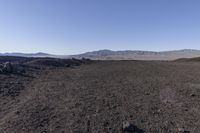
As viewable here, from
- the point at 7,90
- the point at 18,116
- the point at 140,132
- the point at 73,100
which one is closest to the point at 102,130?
the point at 140,132

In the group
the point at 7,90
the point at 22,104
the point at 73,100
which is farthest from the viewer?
the point at 7,90

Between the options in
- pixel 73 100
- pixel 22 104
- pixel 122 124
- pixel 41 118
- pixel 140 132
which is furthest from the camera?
pixel 73 100

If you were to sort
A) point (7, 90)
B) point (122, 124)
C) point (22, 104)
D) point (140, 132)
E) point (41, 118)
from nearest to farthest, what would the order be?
point (140, 132), point (122, 124), point (41, 118), point (22, 104), point (7, 90)

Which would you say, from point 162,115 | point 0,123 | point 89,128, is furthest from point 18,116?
point 162,115

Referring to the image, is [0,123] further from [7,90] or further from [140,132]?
[7,90]

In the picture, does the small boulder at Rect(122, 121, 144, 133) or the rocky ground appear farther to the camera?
the rocky ground

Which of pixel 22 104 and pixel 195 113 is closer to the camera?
pixel 195 113

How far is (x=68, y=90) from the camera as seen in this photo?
12750 mm

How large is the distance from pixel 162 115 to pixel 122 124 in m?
1.57

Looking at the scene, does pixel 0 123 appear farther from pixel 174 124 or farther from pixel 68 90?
pixel 68 90

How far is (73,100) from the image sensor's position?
404 inches

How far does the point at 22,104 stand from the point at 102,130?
4122 mm

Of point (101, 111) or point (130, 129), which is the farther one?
point (101, 111)

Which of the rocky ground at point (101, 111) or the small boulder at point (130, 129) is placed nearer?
the small boulder at point (130, 129)
